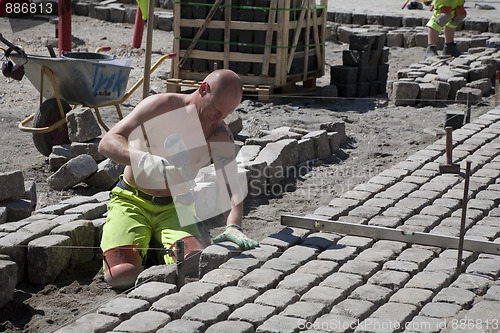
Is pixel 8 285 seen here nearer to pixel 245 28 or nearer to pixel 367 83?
pixel 245 28

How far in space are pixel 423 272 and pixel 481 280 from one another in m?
0.34

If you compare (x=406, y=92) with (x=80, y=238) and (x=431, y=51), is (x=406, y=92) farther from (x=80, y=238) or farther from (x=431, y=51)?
(x=80, y=238)

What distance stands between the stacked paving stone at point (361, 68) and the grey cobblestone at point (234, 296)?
23.0ft

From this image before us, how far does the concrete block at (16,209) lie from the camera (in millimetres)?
6070

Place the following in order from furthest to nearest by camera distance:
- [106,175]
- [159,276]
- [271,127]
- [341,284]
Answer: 1. [271,127]
2. [106,175]
3. [159,276]
4. [341,284]

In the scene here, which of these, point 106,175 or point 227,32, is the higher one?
point 227,32

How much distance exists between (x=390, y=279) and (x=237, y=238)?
101 cm

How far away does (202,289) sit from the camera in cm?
436

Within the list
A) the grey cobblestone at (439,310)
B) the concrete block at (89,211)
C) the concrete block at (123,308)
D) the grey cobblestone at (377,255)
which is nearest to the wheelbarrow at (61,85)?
the concrete block at (89,211)

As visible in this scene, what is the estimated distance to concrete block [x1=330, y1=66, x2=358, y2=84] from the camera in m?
11.0

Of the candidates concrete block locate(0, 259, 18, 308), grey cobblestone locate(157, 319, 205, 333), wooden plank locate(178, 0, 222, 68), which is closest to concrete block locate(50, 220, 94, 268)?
concrete block locate(0, 259, 18, 308)

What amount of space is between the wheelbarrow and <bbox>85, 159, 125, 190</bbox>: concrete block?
3.36 feet

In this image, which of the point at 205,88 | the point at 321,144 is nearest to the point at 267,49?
the point at 321,144

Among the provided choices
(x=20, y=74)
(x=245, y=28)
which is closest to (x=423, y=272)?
(x=20, y=74)
